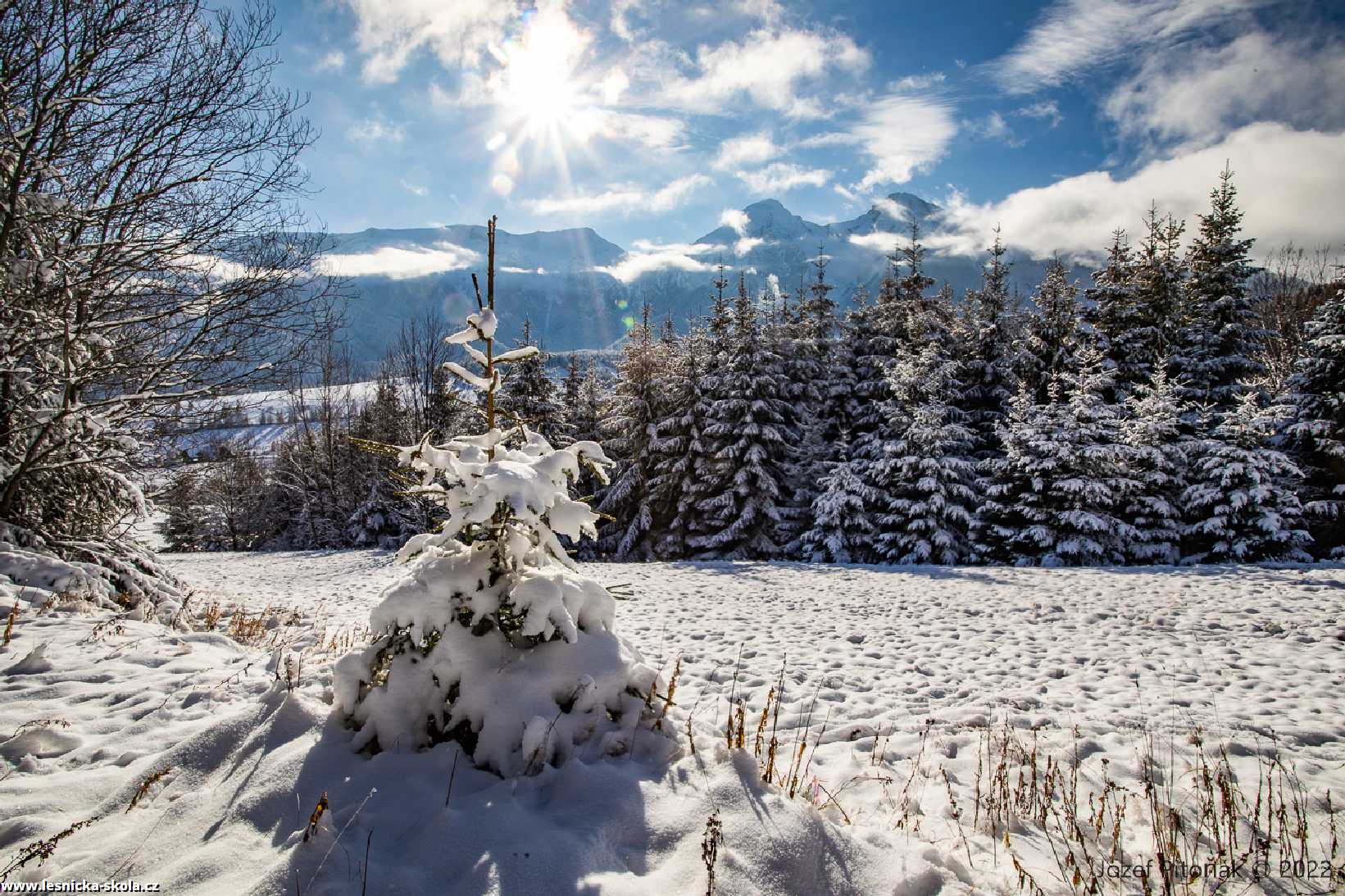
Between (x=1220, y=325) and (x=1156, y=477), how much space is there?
21.1 ft

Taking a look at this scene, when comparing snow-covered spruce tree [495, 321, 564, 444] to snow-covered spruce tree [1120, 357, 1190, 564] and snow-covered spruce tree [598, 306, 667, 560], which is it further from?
snow-covered spruce tree [1120, 357, 1190, 564]

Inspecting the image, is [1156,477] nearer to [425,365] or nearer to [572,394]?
[572,394]

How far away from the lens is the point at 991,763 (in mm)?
3777

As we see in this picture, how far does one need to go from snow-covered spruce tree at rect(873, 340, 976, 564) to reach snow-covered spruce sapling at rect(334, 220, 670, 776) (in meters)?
14.0

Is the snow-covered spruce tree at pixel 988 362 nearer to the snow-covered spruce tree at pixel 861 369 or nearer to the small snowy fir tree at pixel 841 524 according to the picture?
the snow-covered spruce tree at pixel 861 369

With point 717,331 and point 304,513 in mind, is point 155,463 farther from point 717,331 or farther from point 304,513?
point 304,513

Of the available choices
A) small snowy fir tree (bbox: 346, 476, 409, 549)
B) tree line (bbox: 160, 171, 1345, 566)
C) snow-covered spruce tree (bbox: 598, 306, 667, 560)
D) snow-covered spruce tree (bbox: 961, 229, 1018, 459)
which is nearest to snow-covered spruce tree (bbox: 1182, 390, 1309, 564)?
tree line (bbox: 160, 171, 1345, 566)

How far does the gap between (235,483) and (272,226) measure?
35.6 m

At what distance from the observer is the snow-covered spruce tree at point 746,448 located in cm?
1753

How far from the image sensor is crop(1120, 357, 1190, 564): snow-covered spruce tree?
545 inches

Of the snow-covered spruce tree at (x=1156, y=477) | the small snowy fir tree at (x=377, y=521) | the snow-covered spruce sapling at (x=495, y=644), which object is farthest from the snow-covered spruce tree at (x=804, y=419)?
the small snowy fir tree at (x=377, y=521)

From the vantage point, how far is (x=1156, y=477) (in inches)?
547

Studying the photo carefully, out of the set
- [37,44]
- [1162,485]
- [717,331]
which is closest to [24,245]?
[37,44]

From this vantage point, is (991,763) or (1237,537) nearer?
(991,763)
